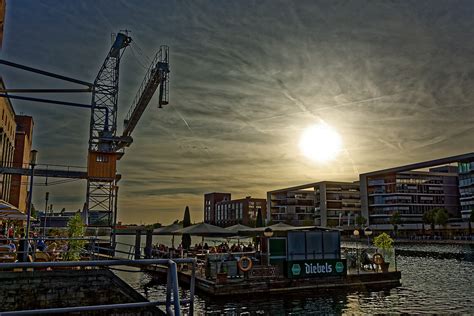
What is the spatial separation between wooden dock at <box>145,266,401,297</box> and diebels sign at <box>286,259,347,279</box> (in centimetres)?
25

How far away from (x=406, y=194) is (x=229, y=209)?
83359mm

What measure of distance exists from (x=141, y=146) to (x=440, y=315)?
38.0 m

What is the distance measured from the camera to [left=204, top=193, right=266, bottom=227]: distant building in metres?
161

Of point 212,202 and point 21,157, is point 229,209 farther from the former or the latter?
point 21,157

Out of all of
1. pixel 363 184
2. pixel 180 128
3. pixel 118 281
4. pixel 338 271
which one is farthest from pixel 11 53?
pixel 363 184

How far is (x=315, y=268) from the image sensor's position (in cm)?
2059

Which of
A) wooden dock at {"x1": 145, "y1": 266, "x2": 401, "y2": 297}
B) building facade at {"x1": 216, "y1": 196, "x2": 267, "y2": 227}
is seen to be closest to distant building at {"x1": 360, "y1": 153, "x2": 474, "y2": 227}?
building facade at {"x1": 216, "y1": 196, "x2": 267, "y2": 227}

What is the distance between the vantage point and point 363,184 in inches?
4390

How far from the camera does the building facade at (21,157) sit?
182ft

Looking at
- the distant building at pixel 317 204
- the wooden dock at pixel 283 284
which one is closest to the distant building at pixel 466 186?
the distant building at pixel 317 204

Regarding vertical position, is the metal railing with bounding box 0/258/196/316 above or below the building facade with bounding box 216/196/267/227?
below

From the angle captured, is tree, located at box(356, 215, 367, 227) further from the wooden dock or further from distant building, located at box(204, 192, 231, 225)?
distant building, located at box(204, 192, 231, 225)

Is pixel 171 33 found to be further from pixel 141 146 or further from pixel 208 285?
pixel 141 146

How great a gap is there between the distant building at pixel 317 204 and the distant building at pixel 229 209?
1053cm
